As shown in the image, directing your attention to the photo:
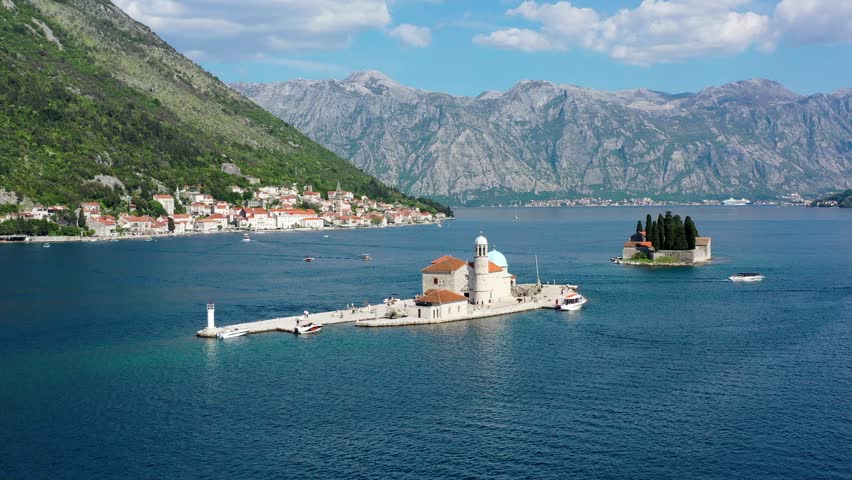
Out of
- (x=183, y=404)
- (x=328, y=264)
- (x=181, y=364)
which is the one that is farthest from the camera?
(x=328, y=264)

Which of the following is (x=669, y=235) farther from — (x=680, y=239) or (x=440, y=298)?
(x=440, y=298)

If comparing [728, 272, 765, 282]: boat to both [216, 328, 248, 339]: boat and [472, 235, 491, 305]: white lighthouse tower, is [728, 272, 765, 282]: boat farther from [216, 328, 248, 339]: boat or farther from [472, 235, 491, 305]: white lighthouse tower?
[216, 328, 248, 339]: boat

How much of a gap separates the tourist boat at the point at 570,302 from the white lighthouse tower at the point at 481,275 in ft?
23.8

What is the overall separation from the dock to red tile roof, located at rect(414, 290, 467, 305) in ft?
5.44

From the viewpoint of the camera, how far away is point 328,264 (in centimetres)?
12950

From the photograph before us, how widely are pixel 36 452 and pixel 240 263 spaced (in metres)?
90.2

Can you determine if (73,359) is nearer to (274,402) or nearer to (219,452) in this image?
(274,402)

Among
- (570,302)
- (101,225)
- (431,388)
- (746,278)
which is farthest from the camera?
(101,225)

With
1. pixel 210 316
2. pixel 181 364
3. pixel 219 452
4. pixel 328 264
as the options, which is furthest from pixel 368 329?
pixel 328 264

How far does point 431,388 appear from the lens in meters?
51.4

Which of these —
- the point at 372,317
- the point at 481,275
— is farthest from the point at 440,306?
the point at 481,275

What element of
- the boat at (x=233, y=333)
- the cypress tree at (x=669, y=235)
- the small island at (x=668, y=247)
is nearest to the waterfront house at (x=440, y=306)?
the boat at (x=233, y=333)

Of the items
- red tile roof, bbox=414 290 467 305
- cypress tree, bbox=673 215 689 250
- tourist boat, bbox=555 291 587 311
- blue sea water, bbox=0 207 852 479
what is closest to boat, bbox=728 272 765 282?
blue sea water, bbox=0 207 852 479

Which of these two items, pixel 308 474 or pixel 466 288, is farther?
pixel 466 288
